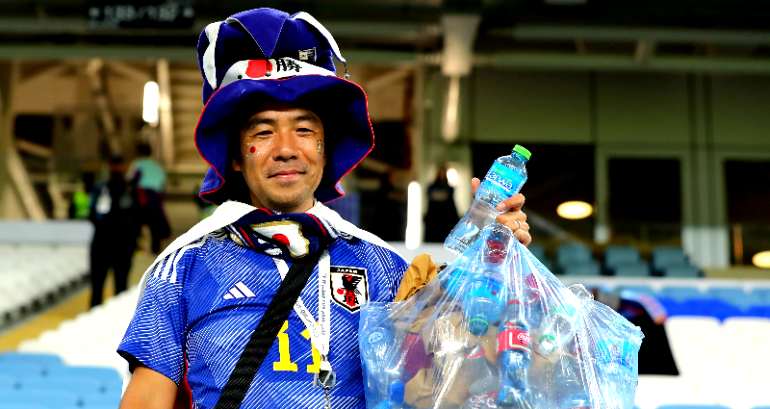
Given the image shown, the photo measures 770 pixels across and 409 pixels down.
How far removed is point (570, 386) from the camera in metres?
1.20

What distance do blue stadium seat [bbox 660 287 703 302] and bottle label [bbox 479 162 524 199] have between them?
5.82 meters

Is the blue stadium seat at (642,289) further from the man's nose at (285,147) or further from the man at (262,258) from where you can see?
the man's nose at (285,147)

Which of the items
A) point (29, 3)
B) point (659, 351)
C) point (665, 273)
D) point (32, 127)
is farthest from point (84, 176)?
point (659, 351)

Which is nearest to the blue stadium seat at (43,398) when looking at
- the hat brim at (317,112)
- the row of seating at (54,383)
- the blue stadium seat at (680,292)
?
the row of seating at (54,383)

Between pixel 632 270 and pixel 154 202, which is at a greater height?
pixel 154 202

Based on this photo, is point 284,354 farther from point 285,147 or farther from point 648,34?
point 648,34

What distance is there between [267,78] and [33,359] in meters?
3.22

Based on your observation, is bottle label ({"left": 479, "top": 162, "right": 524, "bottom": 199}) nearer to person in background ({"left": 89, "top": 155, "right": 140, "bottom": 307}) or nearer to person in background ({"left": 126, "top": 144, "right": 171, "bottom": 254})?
person in background ({"left": 89, "top": 155, "right": 140, "bottom": 307})

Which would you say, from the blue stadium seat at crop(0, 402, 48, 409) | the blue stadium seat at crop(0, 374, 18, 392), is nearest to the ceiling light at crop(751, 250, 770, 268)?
the blue stadium seat at crop(0, 374, 18, 392)

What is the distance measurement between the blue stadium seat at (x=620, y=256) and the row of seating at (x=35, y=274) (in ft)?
17.7

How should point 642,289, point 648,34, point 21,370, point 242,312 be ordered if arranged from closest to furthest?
point 242,312 < point 21,370 < point 642,289 < point 648,34

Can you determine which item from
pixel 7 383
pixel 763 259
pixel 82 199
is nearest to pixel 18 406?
pixel 7 383

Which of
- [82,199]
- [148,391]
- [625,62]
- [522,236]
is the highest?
[625,62]

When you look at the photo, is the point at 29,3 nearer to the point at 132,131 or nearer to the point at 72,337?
the point at 132,131
